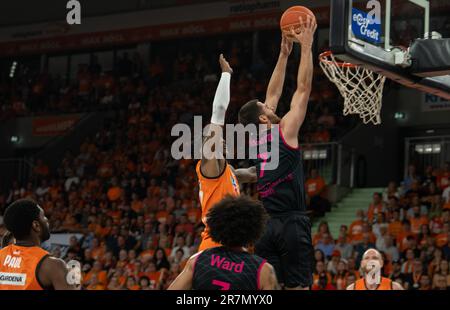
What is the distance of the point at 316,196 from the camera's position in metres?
15.6

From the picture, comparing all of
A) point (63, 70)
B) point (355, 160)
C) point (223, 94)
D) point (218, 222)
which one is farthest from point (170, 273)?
point (63, 70)

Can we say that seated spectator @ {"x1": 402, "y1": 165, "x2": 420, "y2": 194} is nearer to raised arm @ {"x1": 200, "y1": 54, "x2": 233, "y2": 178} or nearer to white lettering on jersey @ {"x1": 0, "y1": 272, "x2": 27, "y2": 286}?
raised arm @ {"x1": 200, "y1": 54, "x2": 233, "y2": 178}

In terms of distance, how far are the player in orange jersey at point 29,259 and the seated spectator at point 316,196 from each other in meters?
10.6

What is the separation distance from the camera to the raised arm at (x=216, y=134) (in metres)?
5.85

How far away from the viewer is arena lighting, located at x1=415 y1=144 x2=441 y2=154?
55.4ft

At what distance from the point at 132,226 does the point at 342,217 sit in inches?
154

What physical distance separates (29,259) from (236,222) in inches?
51.6

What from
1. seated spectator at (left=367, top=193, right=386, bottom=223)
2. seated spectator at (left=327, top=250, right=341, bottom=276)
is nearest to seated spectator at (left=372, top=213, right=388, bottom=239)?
seated spectator at (left=367, top=193, right=386, bottom=223)

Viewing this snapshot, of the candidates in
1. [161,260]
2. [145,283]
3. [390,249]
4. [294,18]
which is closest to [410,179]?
[390,249]

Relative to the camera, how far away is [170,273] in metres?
13.7

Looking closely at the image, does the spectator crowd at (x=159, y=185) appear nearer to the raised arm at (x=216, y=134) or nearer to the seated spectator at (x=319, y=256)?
the seated spectator at (x=319, y=256)

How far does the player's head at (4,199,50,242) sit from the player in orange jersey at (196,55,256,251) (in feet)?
3.91

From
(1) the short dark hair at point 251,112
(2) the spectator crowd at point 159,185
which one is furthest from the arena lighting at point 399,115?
(1) the short dark hair at point 251,112
